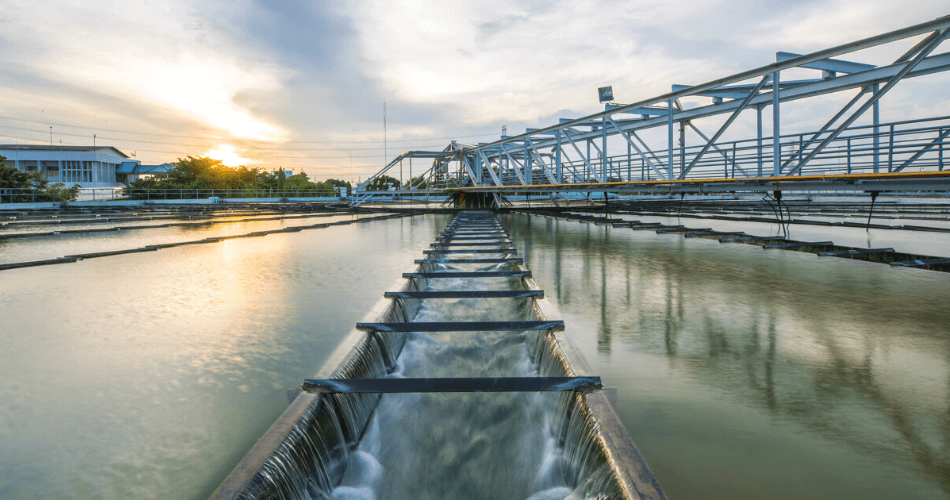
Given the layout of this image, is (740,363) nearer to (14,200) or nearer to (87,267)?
(87,267)

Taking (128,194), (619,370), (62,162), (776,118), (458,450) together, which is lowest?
(458,450)

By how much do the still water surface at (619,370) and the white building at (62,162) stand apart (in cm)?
6367

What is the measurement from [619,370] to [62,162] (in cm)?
7158

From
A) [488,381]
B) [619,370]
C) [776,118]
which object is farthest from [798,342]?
[776,118]

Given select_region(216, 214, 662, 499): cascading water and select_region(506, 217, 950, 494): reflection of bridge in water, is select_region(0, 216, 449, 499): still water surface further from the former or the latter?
select_region(506, 217, 950, 494): reflection of bridge in water

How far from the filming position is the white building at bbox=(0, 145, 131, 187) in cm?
5594

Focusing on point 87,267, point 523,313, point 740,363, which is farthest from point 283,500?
point 87,267

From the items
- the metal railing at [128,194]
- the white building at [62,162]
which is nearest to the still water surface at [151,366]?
the metal railing at [128,194]

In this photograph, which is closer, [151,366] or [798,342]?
[151,366]

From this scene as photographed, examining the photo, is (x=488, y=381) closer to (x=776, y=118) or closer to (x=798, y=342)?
(x=798, y=342)

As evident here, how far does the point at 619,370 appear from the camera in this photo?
11.2 ft

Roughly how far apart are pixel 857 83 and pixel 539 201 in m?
30.5

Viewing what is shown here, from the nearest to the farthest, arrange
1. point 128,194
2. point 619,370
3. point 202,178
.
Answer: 1. point 619,370
2. point 128,194
3. point 202,178

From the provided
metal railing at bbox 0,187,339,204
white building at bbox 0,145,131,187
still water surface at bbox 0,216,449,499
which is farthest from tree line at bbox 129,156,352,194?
still water surface at bbox 0,216,449,499
